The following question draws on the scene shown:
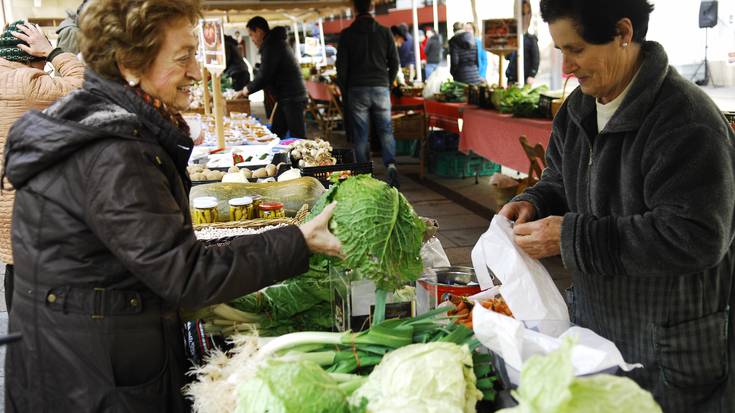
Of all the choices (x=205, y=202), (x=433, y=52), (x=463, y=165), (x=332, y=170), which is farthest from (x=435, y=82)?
(x=205, y=202)

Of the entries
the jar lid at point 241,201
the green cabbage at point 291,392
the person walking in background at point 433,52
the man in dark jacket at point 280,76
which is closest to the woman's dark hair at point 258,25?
the man in dark jacket at point 280,76

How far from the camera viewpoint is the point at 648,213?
179 centimetres

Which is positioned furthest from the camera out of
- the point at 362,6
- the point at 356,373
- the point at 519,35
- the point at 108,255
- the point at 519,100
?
the point at 362,6

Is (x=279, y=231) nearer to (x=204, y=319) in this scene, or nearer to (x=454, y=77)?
(x=204, y=319)

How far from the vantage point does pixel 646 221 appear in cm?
178

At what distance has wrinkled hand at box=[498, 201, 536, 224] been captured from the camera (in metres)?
2.20

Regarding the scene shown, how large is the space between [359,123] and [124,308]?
7322mm

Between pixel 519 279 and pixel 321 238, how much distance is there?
611mm

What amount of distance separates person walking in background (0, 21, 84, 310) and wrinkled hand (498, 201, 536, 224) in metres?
2.61

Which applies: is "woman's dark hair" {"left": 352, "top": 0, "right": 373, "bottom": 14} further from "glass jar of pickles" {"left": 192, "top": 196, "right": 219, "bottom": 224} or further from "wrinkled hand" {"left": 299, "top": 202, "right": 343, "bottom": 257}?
"wrinkled hand" {"left": 299, "top": 202, "right": 343, "bottom": 257}

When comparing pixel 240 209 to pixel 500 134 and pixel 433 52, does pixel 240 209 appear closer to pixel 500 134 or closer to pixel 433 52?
pixel 500 134

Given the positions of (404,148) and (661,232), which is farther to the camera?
(404,148)

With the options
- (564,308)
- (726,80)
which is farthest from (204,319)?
(726,80)

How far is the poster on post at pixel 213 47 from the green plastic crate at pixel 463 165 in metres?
4.71
